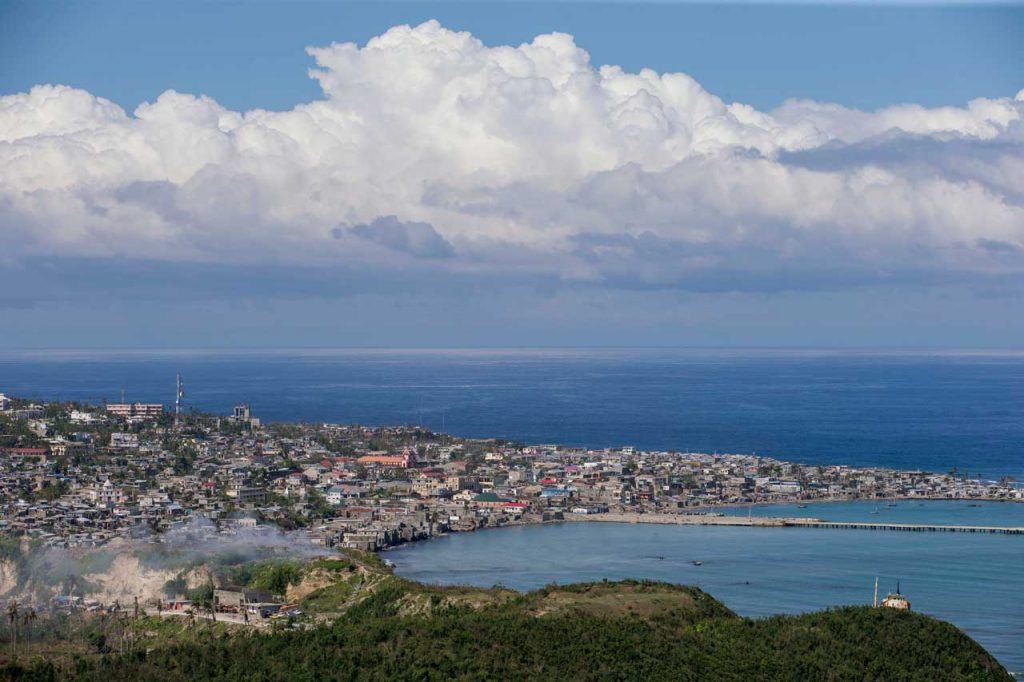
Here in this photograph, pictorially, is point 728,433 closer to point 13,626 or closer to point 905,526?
point 905,526

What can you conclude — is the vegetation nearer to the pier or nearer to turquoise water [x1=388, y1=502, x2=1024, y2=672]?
turquoise water [x1=388, y1=502, x2=1024, y2=672]

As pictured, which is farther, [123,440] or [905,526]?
[123,440]

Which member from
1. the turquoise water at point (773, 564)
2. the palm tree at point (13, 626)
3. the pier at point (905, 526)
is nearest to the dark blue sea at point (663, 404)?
the pier at point (905, 526)

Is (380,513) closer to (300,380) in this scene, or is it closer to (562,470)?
(562,470)

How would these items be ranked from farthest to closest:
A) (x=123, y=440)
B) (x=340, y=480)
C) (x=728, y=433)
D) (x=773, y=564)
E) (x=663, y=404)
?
1. (x=663, y=404)
2. (x=728, y=433)
3. (x=123, y=440)
4. (x=340, y=480)
5. (x=773, y=564)

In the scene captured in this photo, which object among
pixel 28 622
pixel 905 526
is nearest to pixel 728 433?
pixel 905 526

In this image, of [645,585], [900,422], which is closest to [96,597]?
[645,585]

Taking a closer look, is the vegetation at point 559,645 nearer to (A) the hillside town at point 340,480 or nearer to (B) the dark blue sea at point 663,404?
(A) the hillside town at point 340,480
